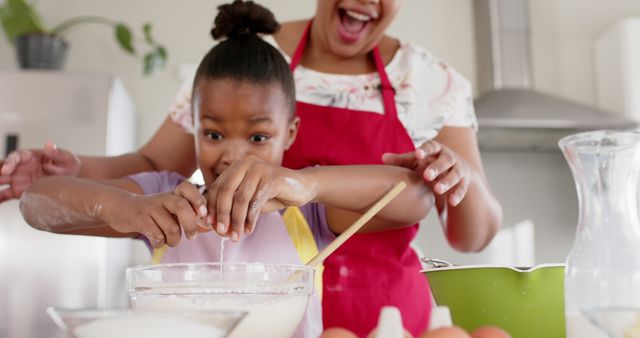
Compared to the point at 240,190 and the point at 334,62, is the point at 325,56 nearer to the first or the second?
the point at 334,62

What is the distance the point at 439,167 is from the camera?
0.97 metres

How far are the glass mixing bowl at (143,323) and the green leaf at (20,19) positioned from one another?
282cm

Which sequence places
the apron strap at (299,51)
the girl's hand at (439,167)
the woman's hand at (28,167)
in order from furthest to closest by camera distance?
the apron strap at (299,51), the woman's hand at (28,167), the girl's hand at (439,167)

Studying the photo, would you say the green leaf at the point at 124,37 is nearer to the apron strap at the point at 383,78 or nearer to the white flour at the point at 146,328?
the apron strap at the point at 383,78

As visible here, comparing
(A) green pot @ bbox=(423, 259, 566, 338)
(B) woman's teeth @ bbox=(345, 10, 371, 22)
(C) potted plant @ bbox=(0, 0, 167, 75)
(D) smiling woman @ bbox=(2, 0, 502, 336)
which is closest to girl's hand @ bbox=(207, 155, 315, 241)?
(A) green pot @ bbox=(423, 259, 566, 338)

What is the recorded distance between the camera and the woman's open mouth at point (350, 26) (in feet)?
4.78

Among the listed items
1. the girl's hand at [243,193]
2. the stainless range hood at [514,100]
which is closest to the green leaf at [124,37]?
the stainless range hood at [514,100]

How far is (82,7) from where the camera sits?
3.50 m

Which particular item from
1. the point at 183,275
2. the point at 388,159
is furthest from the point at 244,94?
the point at 183,275

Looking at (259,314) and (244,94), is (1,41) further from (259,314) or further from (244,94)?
(259,314)

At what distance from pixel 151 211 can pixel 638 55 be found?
306cm

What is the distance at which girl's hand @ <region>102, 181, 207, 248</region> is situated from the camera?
82 centimetres

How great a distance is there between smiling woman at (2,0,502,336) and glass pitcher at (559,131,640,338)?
0.54m

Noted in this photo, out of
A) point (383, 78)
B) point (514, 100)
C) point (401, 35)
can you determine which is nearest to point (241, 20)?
point (383, 78)
